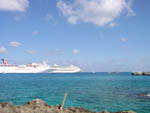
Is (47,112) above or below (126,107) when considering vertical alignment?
above

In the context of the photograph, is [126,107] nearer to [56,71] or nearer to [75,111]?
[75,111]

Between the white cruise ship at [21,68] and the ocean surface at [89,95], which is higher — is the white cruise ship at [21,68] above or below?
above

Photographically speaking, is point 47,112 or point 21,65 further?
point 21,65

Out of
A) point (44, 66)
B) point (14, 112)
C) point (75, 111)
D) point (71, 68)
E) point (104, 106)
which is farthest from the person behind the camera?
point (71, 68)

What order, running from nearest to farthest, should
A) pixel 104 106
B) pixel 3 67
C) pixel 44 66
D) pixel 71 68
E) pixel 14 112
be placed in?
1. pixel 14 112
2. pixel 104 106
3. pixel 3 67
4. pixel 44 66
5. pixel 71 68

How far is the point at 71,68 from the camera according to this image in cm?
13850

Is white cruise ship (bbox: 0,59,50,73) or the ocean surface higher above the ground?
white cruise ship (bbox: 0,59,50,73)

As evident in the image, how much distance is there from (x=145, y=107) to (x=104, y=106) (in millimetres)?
3854

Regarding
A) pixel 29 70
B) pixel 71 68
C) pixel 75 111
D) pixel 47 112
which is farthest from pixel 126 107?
pixel 71 68

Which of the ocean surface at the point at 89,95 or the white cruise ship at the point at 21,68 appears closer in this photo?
the ocean surface at the point at 89,95

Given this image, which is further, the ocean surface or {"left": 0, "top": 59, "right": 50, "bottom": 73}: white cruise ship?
{"left": 0, "top": 59, "right": 50, "bottom": 73}: white cruise ship

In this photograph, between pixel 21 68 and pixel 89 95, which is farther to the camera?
pixel 21 68

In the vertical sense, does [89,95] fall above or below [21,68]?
below

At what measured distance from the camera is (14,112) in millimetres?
8445
